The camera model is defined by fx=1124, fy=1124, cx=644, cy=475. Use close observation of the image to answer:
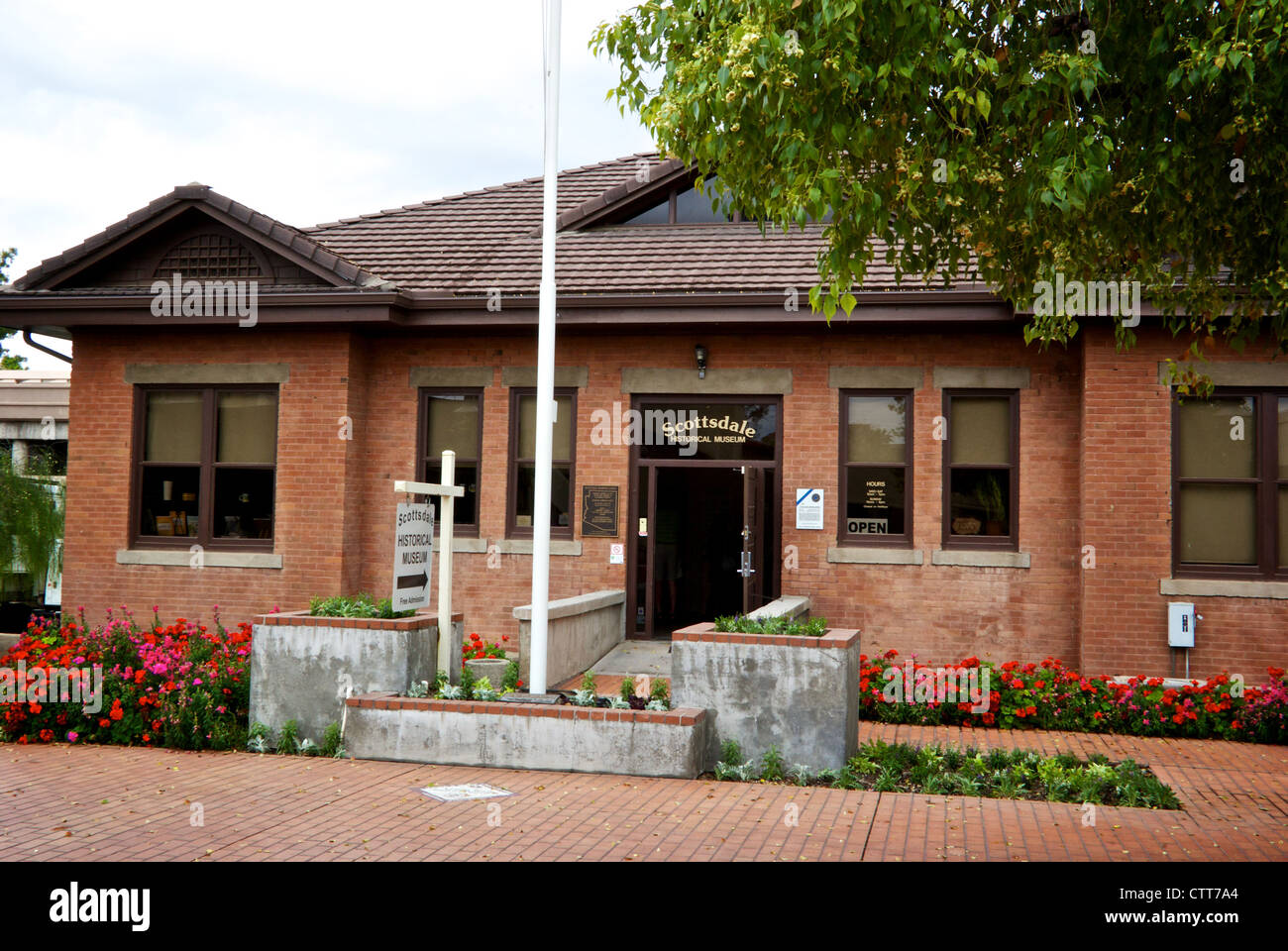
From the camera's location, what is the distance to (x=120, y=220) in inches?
531

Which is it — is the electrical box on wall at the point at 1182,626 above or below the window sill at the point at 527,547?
below

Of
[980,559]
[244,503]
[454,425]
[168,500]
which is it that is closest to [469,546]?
[454,425]

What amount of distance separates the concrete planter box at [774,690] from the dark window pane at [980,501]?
455 cm

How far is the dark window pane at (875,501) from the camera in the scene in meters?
12.7

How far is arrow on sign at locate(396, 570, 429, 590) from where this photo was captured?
9172mm

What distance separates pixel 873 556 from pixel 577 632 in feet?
11.5

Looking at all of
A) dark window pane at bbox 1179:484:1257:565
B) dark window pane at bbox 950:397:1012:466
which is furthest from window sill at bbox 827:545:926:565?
dark window pane at bbox 1179:484:1257:565

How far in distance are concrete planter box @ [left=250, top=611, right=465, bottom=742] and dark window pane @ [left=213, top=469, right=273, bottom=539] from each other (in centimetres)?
474

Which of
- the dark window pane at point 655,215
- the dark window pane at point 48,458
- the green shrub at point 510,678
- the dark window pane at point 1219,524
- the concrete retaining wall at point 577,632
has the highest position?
the dark window pane at point 655,215

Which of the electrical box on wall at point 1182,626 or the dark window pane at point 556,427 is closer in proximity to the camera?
the electrical box on wall at point 1182,626

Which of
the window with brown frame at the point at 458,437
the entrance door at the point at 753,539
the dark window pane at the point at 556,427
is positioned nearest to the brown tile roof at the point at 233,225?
the window with brown frame at the point at 458,437

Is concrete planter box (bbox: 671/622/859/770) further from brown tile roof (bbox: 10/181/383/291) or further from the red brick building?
brown tile roof (bbox: 10/181/383/291)

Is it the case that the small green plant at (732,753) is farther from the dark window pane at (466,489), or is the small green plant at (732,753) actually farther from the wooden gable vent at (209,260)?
the wooden gable vent at (209,260)

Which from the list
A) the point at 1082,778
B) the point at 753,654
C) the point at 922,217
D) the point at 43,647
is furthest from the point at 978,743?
the point at 43,647
